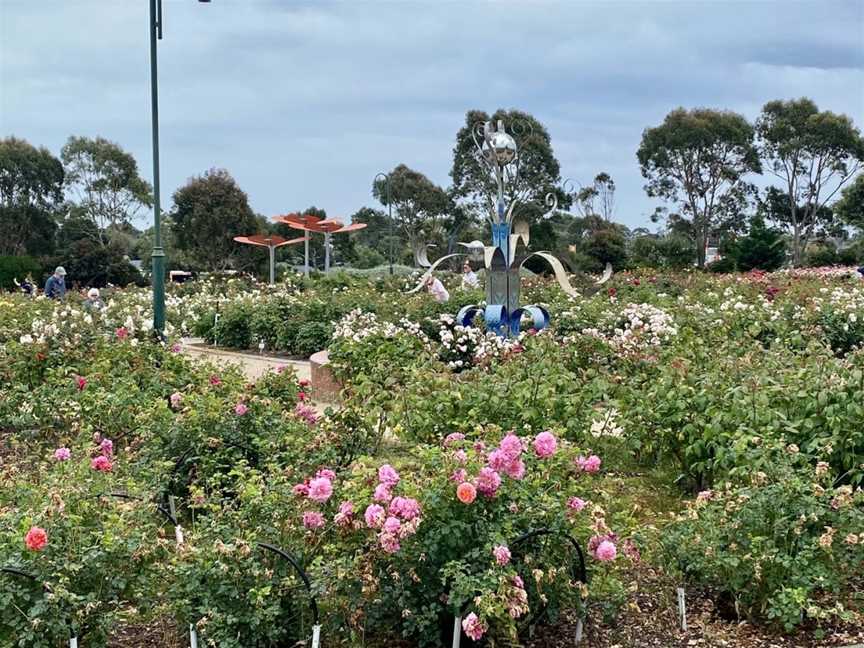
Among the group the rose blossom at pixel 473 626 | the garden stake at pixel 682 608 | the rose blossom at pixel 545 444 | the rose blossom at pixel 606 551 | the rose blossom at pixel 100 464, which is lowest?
the garden stake at pixel 682 608

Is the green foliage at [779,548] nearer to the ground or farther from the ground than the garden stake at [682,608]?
farther from the ground

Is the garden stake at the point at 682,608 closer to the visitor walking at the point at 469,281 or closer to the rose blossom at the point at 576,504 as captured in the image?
the rose blossom at the point at 576,504

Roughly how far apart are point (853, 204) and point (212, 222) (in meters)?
29.7

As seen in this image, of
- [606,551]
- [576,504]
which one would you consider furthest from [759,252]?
[606,551]

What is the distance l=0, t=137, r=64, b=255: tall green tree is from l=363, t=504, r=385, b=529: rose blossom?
46792 mm

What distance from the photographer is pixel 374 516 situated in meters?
2.77

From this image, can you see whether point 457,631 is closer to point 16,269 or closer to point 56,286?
point 56,286

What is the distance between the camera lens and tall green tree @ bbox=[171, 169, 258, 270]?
42.1 metres

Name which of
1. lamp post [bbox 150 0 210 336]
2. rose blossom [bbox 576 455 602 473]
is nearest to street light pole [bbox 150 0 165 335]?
lamp post [bbox 150 0 210 336]

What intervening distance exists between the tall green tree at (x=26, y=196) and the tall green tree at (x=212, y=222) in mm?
8235

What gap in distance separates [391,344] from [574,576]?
3.96 meters

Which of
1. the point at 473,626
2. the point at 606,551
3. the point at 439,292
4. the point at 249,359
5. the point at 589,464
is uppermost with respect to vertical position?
the point at 439,292

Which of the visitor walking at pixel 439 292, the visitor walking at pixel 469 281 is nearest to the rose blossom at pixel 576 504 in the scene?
the visitor walking at pixel 439 292

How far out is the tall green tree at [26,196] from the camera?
145 ft
